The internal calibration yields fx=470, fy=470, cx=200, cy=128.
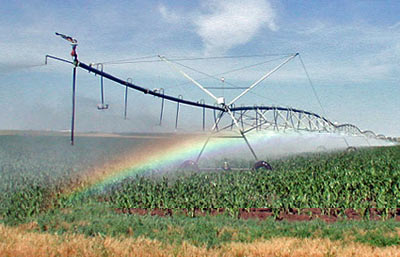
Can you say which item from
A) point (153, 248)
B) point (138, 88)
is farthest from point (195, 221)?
point (138, 88)

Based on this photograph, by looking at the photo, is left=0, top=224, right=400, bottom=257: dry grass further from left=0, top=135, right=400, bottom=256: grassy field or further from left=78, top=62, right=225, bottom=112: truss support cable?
left=78, top=62, right=225, bottom=112: truss support cable

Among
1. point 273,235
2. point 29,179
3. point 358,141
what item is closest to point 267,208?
point 273,235

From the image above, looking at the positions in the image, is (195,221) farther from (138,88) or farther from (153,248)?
(138,88)

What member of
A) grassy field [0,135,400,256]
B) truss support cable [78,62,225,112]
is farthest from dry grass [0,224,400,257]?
truss support cable [78,62,225,112]

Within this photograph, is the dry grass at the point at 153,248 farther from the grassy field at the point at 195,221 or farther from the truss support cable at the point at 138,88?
the truss support cable at the point at 138,88

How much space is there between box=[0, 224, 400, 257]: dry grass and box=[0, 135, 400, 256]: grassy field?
0.02m

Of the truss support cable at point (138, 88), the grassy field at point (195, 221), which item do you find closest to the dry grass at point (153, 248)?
the grassy field at point (195, 221)

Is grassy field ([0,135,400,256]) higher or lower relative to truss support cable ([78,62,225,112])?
lower

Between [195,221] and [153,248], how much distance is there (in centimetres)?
339

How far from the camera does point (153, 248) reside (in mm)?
8375

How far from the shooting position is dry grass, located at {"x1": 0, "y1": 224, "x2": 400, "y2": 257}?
26.6 feet

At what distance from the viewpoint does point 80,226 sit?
1062cm

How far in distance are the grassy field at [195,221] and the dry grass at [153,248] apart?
2cm

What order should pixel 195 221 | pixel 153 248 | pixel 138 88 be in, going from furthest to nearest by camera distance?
pixel 138 88
pixel 195 221
pixel 153 248
